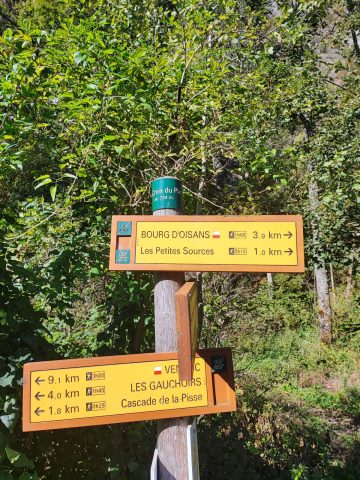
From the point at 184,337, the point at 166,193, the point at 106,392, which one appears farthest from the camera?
the point at 166,193

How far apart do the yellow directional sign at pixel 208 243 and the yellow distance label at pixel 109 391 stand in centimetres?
41

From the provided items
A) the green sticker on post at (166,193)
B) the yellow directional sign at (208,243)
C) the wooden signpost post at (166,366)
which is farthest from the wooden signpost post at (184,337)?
the green sticker on post at (166,193)

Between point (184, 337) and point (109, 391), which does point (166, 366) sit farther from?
point (184, 337)

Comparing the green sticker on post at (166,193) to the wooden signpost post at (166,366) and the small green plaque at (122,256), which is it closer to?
the wooden signpost post at (166,366)

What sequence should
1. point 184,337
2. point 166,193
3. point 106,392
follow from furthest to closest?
point 166,193
point 106,392
point 184,337

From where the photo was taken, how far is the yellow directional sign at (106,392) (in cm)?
146

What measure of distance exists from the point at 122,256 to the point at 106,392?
520 mm

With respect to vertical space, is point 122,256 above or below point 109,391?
above

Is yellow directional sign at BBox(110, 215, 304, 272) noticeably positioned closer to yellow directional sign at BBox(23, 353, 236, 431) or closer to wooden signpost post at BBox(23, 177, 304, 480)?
wooden signpost post at BBox(23, 177, 304, 480)

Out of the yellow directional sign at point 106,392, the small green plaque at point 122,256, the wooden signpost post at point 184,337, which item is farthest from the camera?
the small green plaque at point 122,256

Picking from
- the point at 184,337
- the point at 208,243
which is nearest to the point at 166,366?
the point at 184,337

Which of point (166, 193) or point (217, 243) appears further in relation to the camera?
point (166, 193)

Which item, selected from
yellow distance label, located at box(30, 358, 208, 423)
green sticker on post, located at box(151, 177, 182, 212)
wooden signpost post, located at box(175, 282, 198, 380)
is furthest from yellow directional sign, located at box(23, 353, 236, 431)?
green sticker on post, located at box(151, 177, 182, 212)

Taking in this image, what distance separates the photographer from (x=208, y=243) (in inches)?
61.0
